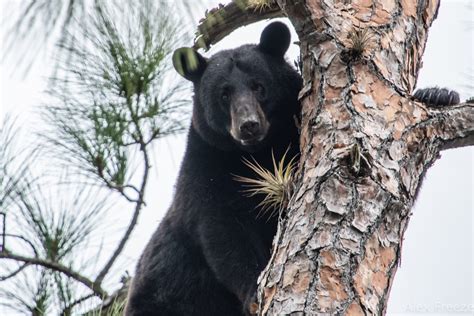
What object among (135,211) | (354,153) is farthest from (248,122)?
(354,153)

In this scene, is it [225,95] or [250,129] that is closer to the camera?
[250,129]

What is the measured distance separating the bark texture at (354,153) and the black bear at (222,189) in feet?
4.04

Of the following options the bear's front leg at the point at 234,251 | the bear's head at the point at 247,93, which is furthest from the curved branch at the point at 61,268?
the bear's head at the point at 247,93

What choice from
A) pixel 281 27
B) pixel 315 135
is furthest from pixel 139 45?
pixel 281 27

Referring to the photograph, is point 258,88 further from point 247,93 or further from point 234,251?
point 234,251

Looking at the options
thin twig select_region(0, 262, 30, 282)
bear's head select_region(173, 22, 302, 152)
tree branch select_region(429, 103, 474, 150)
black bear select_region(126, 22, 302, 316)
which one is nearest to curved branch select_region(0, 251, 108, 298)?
thin twig select_region(0, 262, 30, 282)

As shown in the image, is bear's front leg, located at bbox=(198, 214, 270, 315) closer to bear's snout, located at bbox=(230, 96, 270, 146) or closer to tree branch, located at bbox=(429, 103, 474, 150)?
bear's snout, located at bbox=(230, 96, 270, 146)

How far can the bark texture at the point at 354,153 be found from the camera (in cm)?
303

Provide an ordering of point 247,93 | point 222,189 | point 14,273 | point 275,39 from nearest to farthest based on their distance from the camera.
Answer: point 14,273 → point 222,189 → point 247,93 → point 275,39

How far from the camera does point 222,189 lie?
4.95m

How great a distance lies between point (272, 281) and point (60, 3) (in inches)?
63.3

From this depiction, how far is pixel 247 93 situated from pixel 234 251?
1.04 m

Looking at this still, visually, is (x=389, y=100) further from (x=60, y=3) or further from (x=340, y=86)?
(x=60, y=3)

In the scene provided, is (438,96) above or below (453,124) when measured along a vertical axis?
above
